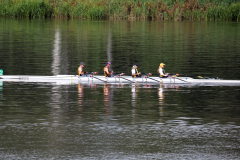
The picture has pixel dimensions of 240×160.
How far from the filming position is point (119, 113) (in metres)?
19.1

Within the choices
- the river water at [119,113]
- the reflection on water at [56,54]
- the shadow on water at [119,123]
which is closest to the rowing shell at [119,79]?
the river water at [119,113]

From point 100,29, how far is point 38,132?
185 ft

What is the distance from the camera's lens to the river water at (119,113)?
560 inches

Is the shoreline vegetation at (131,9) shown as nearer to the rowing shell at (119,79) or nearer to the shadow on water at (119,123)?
the rowing shell at (119,79)

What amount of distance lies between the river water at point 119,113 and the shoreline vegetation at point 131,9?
35879mm

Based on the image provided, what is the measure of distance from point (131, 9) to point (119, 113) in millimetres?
64898

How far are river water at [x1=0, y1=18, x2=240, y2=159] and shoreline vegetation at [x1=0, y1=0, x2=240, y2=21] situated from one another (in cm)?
3588

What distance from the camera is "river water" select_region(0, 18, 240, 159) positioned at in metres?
14.2

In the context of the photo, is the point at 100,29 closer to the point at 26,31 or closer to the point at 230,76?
the point at 26,31

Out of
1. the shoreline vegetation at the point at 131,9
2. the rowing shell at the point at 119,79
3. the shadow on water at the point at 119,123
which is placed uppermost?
the shoreline vegetation at the point at 131,9

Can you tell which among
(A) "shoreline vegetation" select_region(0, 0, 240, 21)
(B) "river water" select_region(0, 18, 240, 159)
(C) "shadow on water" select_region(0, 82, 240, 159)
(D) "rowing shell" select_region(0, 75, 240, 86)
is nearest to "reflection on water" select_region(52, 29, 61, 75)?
(B) "river water" select_region(0, 18, 240, 159)

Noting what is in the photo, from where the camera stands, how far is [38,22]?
82.6m

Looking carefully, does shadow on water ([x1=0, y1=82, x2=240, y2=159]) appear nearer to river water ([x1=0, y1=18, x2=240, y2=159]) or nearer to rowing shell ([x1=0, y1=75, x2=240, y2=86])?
river water ([x1=0, y1=18, x2=240, y2=159])

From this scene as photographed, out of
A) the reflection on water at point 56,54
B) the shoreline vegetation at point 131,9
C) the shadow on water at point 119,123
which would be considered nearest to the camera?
the shadow on water at point 119,123
